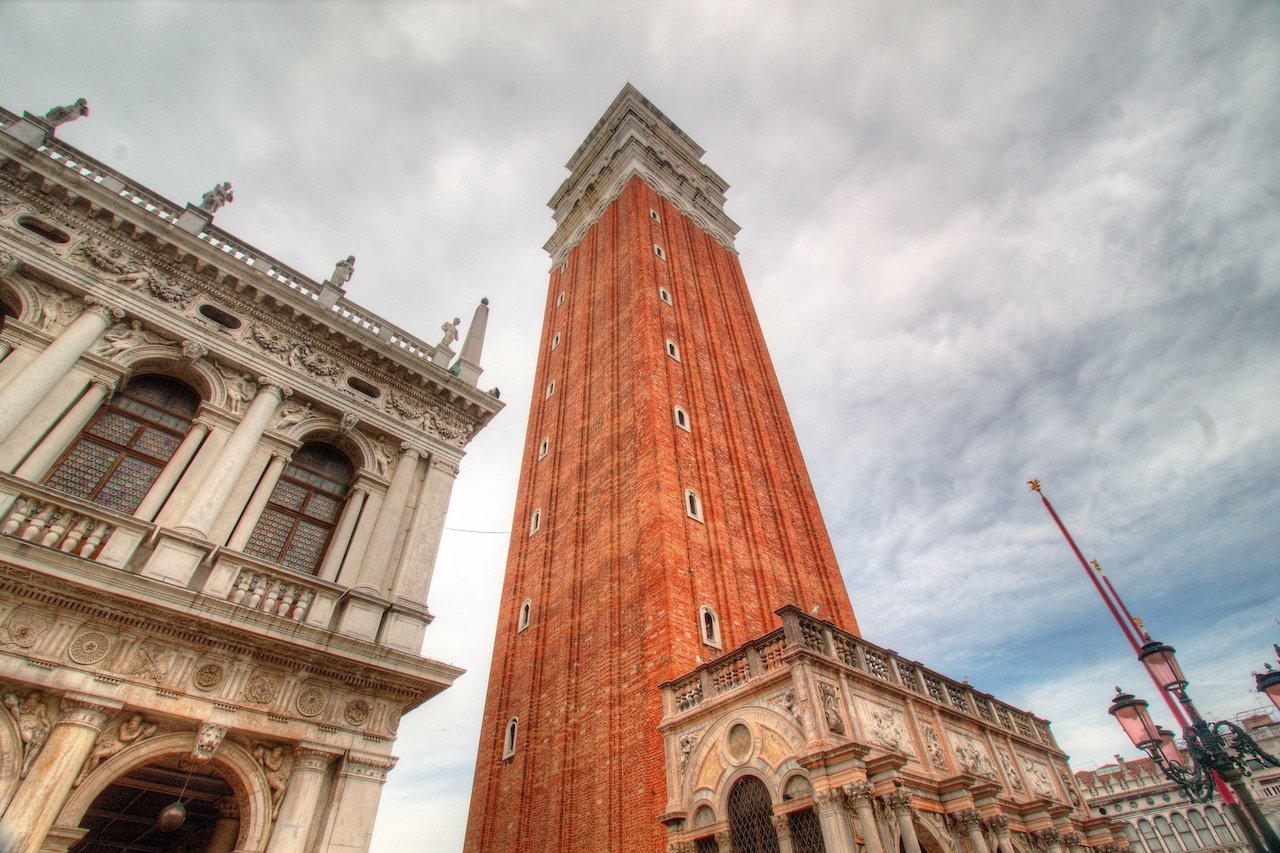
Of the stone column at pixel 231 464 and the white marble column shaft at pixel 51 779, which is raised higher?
the stone column at pixel 231 464

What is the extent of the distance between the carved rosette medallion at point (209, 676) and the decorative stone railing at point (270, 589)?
0.81 metres

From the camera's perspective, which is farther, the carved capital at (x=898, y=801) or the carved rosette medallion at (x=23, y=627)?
the carved capital at (x=898, y=801)

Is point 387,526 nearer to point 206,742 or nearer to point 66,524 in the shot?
point 206,742

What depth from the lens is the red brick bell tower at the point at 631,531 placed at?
16.3m

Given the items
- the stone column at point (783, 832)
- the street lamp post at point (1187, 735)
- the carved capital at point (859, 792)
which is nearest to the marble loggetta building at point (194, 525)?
the stone column at point (783, 832)

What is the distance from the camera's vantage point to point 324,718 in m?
8.95

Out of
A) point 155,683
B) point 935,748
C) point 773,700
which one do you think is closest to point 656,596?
point 773,700

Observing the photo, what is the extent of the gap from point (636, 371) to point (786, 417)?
8353mm

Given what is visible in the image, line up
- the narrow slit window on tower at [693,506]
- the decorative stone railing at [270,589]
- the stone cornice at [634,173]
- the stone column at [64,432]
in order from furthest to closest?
the stone cornice at [634,173]
the narrow slit window on tower at [693,506]
the decorative stone railing at [270,589]
the stone column at [64,432]

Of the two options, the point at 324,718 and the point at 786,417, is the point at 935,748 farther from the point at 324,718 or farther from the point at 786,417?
the point at 786,417

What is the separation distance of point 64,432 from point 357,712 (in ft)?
18.9

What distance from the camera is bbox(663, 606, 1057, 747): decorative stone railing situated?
1226cm

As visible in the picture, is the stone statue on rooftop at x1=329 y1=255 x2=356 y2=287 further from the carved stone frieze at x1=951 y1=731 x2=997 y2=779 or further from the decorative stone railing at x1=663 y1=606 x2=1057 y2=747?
the carved stone frieze at x1=951 y1=731 x2=997 y2=779

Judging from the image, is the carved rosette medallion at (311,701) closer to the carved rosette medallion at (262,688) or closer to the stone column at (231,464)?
the carved rosette medallion at (262,688)
